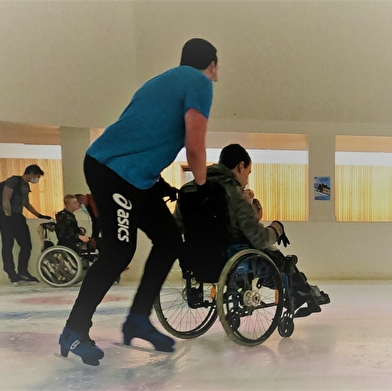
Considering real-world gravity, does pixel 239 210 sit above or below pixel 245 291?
above

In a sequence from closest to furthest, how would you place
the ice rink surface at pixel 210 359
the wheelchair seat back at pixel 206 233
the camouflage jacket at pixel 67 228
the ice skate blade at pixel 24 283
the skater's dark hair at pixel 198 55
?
the ice rink surface at pixel 210 359
the skater's dark hair at pixel 198 55
the wheelchair seat back at pixel 206 233
the ice skate blade at pixel 24 283
the camouflage jacket at pixel 67 228

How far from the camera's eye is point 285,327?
3.96 ft

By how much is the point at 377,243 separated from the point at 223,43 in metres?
1.40

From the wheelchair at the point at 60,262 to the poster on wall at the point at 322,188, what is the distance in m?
1.26

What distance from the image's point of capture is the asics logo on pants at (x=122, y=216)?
0.93 metres

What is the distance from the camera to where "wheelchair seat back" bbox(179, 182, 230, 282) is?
1152 mm

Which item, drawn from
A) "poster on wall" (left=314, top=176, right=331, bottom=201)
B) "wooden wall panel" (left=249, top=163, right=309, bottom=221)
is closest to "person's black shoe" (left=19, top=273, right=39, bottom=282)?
"wooden wall panel" (left=249, top=163, right=309, bottom=221)

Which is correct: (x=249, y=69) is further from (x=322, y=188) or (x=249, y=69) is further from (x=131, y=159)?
(x=131, y=159)

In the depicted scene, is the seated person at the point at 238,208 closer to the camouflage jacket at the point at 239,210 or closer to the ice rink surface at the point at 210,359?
the camouflage jacket at the point at 239,210

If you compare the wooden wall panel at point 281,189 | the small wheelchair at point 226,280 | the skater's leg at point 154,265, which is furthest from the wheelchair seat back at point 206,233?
the wooden wall panel at point 281,189

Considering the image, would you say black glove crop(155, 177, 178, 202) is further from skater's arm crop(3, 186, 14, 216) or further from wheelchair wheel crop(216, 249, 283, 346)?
skater's arm crop(3, 186, 14, 216)

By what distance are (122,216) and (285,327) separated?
0.70 meters

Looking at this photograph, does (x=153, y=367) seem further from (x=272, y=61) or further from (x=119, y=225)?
(x=272, y=61)

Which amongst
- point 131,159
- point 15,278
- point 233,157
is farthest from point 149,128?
point 15,278
